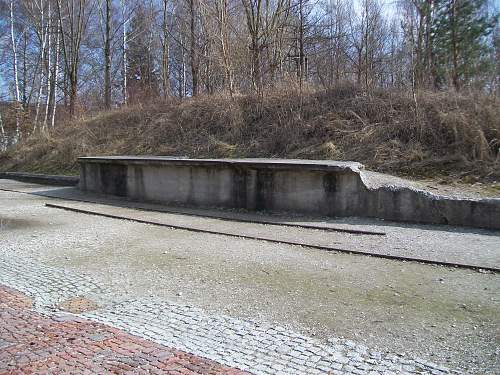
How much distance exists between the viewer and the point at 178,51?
3466 cm

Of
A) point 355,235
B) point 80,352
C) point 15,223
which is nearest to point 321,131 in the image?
point 355,235

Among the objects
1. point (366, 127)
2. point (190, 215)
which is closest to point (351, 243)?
point (190, 215)

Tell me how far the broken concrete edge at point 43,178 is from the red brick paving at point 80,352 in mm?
13922

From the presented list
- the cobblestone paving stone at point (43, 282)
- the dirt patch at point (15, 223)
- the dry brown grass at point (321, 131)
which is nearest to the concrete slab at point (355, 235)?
the dirt patch at point (15, 223)

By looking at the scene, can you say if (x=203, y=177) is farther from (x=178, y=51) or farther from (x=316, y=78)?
(x=178, y=51)

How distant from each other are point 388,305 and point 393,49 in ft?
49.2

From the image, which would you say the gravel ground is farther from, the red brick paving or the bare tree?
the bare tree

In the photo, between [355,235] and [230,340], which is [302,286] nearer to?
[230,340]

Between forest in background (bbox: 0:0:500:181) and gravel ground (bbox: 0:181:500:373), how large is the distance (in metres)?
5.32

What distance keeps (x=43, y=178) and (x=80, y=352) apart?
57.5 feet

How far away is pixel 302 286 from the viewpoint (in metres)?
5.48

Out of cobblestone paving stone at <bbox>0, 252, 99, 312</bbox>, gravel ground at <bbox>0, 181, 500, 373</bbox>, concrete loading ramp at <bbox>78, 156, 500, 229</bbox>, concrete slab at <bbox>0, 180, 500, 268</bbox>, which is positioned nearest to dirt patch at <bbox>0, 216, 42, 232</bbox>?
gravel ground at <bbox>0, 181, 500, 373</bbox>

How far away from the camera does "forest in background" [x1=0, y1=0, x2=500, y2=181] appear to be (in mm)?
12109

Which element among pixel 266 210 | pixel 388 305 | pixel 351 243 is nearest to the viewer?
pixel 388 305
